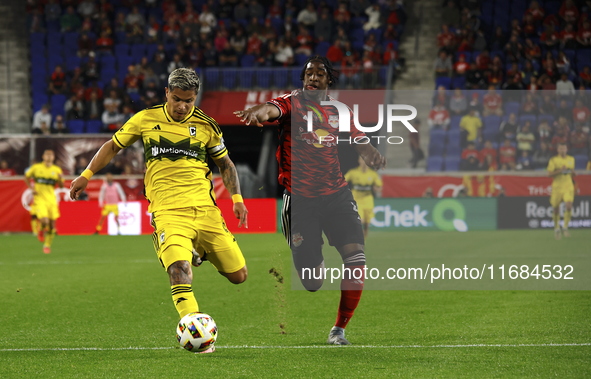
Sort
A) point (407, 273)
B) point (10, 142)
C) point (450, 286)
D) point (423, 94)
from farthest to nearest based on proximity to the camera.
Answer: point (423, 94), point (10, 142), point (407, 273), point (450, 286)

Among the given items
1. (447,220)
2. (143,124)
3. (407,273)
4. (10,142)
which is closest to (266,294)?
(407,273)

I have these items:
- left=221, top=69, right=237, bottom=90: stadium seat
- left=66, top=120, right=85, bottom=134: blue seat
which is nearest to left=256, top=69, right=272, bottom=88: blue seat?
left=221, top=69, right=237, bottom=90: stadium seat

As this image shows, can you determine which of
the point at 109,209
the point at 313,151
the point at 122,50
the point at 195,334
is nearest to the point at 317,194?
the point at 313,151

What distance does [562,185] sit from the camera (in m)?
19.4

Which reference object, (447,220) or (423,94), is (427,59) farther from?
(447,220)

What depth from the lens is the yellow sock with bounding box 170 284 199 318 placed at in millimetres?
6012

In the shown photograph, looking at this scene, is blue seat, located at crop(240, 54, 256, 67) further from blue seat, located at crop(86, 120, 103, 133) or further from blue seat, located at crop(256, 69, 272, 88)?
blue seat, located at crop(86, 120, 103, 133)

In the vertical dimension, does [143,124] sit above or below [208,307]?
above

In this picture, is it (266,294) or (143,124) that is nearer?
(143,124)

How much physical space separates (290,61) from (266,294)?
16.1 metres

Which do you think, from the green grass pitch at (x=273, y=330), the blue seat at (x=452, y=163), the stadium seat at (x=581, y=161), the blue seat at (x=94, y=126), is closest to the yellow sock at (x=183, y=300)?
the green grass pitch at (x=273, y=330)

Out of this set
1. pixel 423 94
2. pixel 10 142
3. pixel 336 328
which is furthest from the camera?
pixel 423 94

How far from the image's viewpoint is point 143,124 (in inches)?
258

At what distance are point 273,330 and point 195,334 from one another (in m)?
2.23
